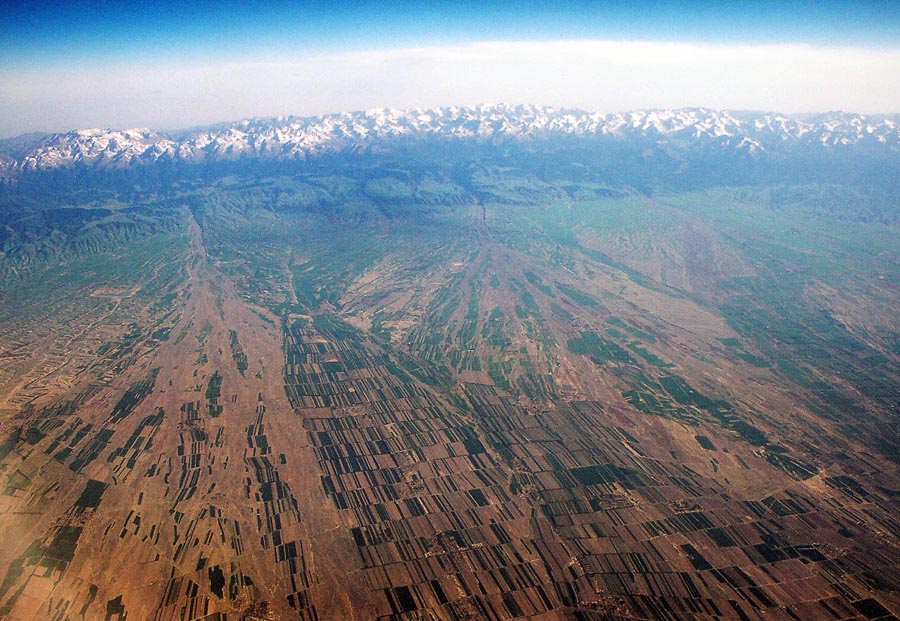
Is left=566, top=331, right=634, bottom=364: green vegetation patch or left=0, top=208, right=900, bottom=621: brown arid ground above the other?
left=0, top=208, right=900, bottom=621: brown arid ground

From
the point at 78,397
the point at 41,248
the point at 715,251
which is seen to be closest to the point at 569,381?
the point at 78,397

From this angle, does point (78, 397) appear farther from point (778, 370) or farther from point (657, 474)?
point (778, 370)

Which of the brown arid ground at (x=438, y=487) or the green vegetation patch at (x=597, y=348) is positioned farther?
the green vegetation patch at (x=597, y=348)

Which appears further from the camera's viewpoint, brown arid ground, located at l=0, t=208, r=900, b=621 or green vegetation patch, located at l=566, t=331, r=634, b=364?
green vegetation patch, located at l=566, t=331, r=634, b=364

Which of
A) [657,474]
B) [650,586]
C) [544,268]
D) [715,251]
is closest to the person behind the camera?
[650,586]

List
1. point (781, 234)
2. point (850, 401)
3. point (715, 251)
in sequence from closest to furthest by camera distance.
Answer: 1. point (850, 401)
2. point (715, 251)
3. point (781, 234)

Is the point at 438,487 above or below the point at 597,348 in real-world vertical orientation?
above

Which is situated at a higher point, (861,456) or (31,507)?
(31,507)

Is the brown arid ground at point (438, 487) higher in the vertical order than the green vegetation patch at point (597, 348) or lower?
higher

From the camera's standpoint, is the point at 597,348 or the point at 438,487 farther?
the point at 597,348

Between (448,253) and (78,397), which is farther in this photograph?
(448,253)
